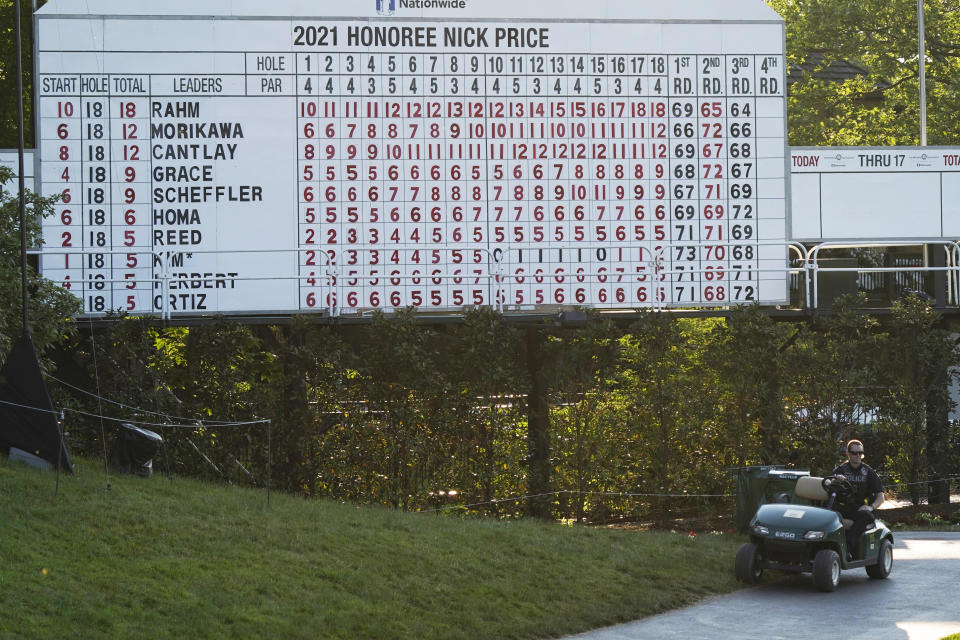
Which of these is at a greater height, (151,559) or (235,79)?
(235,79)

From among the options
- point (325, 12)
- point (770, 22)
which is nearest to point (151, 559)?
point (325, 12)

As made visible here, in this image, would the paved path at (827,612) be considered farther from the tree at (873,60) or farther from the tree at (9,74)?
the tree at (873,60)

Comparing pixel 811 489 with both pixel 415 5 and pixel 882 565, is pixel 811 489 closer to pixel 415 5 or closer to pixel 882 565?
pixel 882 565

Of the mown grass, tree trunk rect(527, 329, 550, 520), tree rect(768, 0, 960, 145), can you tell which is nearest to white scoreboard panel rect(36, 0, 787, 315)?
tree trunk rect(527, 329, 550, 520)

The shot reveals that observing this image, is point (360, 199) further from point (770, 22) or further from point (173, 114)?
point (770, 22)

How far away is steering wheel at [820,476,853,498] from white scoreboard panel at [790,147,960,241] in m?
6.87

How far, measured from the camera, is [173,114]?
64.3 ft

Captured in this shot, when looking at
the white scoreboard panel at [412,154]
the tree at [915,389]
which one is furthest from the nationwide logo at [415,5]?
the tree at [915,389]

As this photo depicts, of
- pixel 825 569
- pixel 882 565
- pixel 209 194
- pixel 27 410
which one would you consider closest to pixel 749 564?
pixel 825 569

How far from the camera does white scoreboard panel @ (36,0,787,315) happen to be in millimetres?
19516

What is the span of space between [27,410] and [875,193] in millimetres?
13442

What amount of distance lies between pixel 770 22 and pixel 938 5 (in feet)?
46.8

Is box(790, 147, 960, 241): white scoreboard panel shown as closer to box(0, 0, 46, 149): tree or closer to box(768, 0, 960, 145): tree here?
box(768, 0, 960, 145): tree

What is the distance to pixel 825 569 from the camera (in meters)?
14.1
